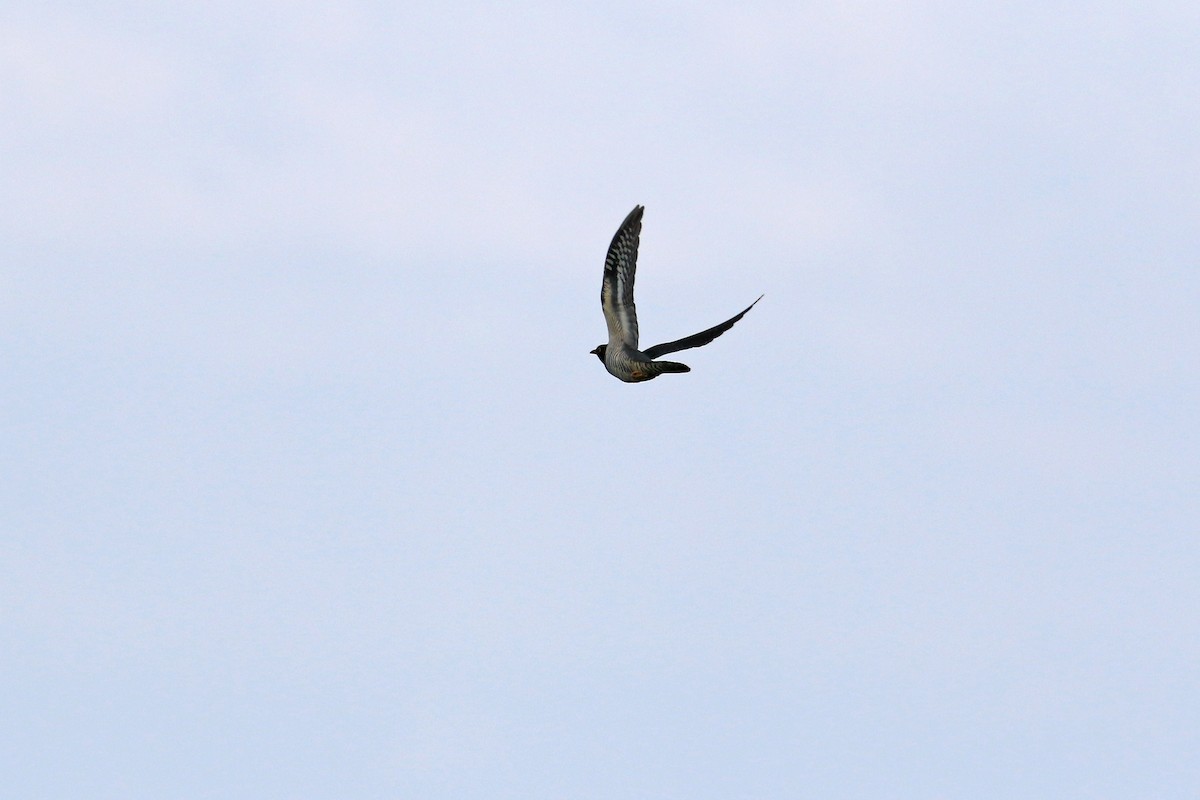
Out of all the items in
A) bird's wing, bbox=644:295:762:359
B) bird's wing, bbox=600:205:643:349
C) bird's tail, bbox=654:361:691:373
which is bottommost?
bird's tail, bbox=654:361:691:373

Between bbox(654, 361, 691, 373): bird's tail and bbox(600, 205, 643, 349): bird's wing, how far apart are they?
121 cm

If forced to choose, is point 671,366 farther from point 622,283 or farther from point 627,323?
point 622,283

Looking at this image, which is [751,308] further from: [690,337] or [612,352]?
[612,352]

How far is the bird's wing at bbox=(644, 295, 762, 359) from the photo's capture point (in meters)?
22.4

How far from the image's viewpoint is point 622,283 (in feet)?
75.6

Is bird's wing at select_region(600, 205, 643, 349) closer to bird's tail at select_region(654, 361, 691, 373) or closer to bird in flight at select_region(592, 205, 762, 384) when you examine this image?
bird in flight at select_region(592, 205, 762, 384)

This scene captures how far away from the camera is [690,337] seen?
22719mm

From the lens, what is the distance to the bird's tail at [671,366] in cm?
2177

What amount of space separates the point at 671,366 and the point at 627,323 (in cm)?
189

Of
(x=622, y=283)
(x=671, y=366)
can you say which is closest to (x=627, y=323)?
(x=622, y=283)

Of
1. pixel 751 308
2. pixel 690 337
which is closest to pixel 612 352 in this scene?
pixel 690 337

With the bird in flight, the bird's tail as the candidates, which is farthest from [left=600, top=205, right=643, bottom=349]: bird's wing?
the bird's tail

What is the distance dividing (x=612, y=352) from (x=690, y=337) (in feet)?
6.24

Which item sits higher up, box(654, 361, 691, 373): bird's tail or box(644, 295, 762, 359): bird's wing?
box(644, 295, 762, 359): bird's wing
